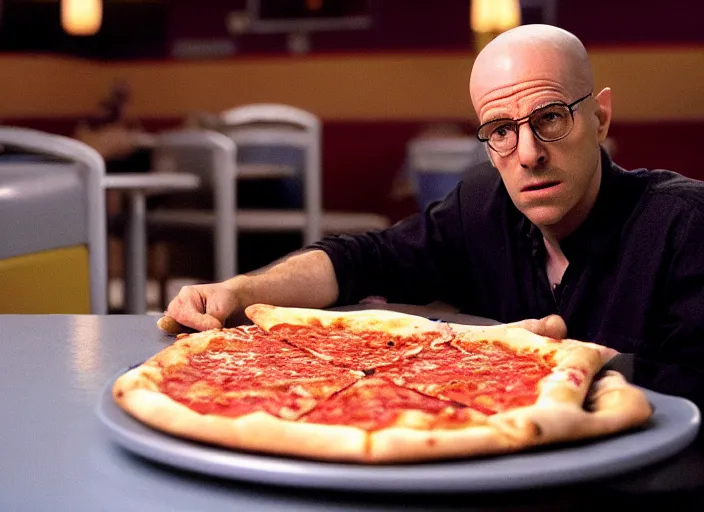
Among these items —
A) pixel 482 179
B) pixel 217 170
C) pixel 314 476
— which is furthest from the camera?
pixel 217 170

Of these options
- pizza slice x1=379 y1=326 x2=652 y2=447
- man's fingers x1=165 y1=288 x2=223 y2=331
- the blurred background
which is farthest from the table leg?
pizza slice x1=379 y1=326 x2=652 y2=447

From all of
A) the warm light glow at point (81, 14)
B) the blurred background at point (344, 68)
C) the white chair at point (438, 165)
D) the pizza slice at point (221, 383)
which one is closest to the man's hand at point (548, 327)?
the pizza slice at point (221, 383)

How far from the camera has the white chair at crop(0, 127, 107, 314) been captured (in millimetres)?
2230

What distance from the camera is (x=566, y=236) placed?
1552 mm

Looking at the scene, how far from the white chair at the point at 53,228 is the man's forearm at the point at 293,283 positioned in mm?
964

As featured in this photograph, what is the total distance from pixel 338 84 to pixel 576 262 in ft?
21.0

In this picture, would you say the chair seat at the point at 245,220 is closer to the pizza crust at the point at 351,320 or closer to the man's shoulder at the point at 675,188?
the man's shoulder at the point at 675,188

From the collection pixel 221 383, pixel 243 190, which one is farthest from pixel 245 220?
pixel 221 383

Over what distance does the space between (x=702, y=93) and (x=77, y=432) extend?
23.1 ft

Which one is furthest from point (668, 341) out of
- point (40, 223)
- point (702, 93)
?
point (702, 93)

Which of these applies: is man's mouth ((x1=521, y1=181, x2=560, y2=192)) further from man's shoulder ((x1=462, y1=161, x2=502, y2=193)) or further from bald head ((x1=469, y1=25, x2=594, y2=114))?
man's shoulder ((x1=462, y1=161, x2=502, y2=193))

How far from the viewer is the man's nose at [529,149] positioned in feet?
4.36

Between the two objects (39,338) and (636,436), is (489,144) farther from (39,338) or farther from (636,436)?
(636,436)

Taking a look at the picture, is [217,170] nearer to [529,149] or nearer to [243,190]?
[243,190]
